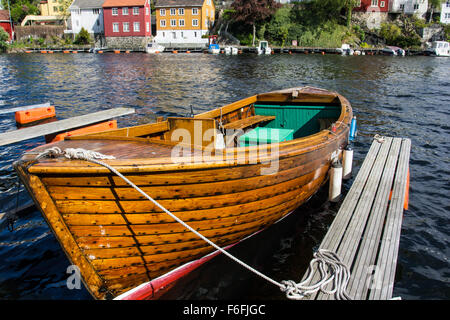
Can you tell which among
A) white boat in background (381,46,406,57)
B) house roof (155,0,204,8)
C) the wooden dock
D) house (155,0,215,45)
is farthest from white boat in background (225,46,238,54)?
the wooden dock

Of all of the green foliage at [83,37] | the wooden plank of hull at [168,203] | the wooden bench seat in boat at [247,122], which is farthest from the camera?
the green foliage at [83,37]

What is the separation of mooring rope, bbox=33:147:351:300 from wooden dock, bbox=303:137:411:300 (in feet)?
0.35

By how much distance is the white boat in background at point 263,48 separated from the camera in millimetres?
60031

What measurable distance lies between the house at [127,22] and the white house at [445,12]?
56.4 meters

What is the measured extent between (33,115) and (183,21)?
2317 inches

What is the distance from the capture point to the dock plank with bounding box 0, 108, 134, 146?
36.7 ft

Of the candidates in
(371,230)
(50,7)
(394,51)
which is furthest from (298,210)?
(50,7)

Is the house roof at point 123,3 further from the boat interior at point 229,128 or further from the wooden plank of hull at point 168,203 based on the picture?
the wooden plank of hull at point 168,203

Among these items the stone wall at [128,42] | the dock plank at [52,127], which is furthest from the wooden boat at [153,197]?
the stone wall at [128,42]

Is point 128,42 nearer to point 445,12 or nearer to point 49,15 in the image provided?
point 49,15

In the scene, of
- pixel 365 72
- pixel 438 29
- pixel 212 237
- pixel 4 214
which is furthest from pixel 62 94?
pixel 438 29
